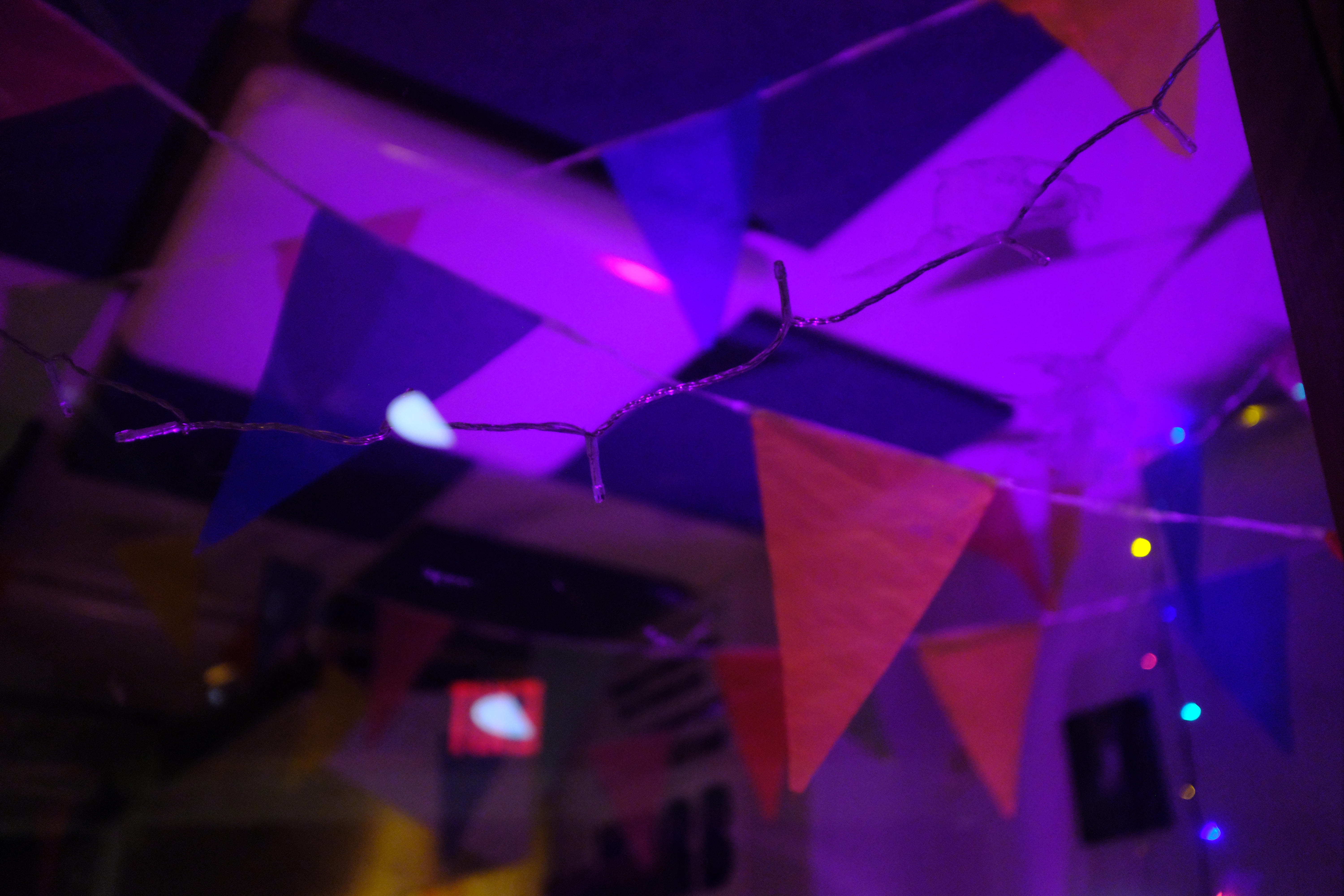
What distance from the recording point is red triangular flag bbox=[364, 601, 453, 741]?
144 inches

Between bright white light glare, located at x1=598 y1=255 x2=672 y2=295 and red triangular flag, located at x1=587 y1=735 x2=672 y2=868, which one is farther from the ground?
bright white light glare, located at x1=598 y1=255 x2=672 y2=295

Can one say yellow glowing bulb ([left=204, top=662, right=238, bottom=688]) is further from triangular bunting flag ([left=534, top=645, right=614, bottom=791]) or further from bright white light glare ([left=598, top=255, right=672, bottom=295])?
bright white light glare ([left=598, top=255, right=672, bottom=295])

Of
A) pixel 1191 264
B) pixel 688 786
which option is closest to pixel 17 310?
pixel 1191 264

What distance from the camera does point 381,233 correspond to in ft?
5.82

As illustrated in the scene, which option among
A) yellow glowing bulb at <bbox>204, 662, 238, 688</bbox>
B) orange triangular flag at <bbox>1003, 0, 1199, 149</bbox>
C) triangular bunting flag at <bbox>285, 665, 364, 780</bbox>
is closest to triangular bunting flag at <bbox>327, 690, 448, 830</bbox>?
triangular bunting flag at <bbox>285, 665, 364, 780</bbox>

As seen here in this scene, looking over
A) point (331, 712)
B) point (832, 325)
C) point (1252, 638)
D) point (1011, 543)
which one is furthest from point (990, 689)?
point (331, 712)

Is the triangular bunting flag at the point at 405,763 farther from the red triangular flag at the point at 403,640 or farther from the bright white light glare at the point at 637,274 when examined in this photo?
the bright white light glare at the point at 637,274

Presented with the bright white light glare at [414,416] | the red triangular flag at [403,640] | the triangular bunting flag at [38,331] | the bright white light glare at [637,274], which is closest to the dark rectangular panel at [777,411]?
the bright white light glare at [637,274]

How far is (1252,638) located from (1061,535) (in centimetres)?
51

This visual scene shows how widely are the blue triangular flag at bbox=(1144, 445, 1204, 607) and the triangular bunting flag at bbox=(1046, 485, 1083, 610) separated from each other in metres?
0.20

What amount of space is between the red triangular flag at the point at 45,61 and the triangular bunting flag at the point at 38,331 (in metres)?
0.39

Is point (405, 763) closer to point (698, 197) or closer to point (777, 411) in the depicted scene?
point (777, 411)

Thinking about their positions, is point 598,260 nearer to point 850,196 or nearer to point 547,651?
point 850,196

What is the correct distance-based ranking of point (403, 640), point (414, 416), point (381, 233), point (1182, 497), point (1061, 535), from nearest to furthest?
1. point (381, 233)
2. point (414, 416)
3. point (1182, 497)
4. point (1061, 535)
5. point (403, 640)
